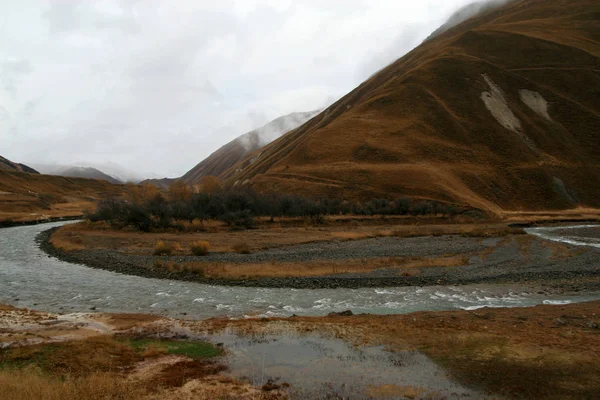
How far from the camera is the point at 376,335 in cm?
1778

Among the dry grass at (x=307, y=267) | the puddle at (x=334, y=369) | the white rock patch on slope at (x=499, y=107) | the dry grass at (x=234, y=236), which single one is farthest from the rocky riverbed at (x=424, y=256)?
the white rock patch on slope at (x=499, y=107)

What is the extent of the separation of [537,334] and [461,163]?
312ft

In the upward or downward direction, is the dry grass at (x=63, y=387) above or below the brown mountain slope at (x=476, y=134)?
below

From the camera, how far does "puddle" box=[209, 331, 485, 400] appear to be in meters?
12.5

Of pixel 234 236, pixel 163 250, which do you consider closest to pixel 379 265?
pixel 163 250

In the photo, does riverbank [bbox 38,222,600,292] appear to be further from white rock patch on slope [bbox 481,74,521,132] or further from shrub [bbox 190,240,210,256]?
white rock patch on slope [bbox 481,74,521,132]

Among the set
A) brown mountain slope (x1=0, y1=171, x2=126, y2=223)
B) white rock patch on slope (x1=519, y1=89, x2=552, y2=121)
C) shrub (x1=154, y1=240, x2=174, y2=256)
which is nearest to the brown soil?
shrub (x1=154, y1=240, x2=174, y2=256)

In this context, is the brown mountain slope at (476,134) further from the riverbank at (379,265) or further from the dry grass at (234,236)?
the riverbank at (379,265)

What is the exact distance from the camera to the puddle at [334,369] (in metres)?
12.5

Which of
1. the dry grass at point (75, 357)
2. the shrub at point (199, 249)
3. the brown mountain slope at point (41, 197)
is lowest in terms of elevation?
the dry grass at point (75, 357)

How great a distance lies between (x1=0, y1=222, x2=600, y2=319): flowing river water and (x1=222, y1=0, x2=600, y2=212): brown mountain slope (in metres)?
63.2

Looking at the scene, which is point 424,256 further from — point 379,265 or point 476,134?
point 476,134

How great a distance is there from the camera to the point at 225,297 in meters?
26.7

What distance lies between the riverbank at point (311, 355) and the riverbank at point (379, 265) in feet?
30.6
